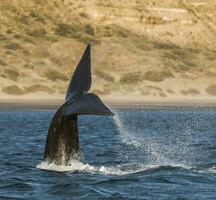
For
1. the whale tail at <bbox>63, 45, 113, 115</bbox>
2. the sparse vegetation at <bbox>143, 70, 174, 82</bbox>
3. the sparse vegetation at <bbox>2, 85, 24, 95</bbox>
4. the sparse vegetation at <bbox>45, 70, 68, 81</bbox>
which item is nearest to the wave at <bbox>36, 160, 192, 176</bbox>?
the whale tail at <bbox>63, 45, 113, 115</bbox>

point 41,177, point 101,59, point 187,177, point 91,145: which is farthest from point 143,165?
point 101,59

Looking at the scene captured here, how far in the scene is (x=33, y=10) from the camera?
125m

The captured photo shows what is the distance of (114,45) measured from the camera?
118312mm

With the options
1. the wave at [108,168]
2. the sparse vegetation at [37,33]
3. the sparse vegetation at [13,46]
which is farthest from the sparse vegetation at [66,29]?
the wave at [108,168]

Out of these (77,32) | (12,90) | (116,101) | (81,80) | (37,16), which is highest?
(37,16)

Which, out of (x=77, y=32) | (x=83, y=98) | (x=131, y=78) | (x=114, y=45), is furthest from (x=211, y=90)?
(x=83, y=98)

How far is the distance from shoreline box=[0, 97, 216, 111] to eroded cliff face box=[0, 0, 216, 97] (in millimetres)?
3046

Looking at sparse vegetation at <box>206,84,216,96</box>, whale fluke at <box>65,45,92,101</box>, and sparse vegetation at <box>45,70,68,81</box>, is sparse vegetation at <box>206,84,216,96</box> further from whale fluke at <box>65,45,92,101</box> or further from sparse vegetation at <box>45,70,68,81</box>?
whale fluke at <box>65,45,92,101</box>

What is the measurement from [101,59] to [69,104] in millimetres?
93558

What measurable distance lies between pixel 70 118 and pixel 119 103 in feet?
223

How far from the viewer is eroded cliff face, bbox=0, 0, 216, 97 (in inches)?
4035

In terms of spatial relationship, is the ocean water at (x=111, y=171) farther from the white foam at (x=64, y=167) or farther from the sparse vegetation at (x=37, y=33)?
the sparse vegetation at (x=37, y=33)

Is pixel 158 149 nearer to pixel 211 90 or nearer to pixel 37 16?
pixel 211 90

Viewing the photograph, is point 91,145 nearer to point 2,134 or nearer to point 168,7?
point 2,134
